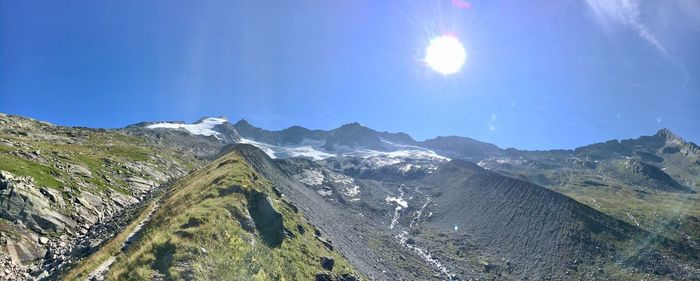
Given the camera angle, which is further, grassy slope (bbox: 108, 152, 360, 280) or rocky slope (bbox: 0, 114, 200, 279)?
rocky slope (bbox: 0, 114, 200, 279)

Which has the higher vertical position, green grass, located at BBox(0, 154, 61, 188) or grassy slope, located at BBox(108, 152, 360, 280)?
green grass, located at BBox(0, 154, 61, 188)

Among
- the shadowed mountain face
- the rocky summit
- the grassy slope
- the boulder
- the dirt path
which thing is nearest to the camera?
the grassy slope

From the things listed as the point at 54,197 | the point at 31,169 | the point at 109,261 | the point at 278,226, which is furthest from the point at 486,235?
the point at 109,261

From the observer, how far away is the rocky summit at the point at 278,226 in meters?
32.5

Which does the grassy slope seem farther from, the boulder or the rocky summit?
the boulder

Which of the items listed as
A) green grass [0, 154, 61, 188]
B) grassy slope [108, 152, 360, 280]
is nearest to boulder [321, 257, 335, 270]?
grassy slope [108, 152, 360, 280]

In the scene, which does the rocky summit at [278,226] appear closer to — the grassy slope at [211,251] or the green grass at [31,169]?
the grassy slope at [211,251]

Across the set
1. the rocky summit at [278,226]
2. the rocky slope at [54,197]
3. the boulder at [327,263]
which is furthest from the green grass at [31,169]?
the boulder at [327,263]

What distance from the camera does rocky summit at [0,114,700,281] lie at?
3247cm

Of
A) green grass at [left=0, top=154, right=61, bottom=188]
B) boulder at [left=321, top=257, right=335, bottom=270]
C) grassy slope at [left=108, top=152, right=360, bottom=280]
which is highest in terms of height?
green grass at [left=0, top=154, right=61, bottom=188]

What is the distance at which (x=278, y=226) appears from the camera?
43.5m

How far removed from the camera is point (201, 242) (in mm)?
28938

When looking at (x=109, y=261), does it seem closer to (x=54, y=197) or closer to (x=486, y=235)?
(x=54, y=197)

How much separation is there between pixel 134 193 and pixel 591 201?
160 meters
